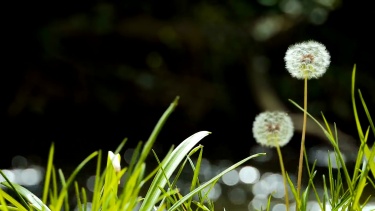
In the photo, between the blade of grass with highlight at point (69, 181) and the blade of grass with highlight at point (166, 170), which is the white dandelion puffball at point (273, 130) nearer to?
the blade of grass with highlight at point (166, 170)

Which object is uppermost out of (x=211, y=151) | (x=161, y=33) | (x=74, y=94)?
(x=161, y=33)

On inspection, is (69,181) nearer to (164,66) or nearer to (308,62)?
(308,62)

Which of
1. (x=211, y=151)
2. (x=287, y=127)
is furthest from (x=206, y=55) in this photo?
(x=287, y=127)

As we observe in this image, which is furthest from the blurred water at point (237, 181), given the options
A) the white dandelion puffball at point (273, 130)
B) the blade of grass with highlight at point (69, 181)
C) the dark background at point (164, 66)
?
the blade of grass with highlight at point (69, 181)

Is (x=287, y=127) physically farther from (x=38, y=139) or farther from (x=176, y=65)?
(x=176, y=65)

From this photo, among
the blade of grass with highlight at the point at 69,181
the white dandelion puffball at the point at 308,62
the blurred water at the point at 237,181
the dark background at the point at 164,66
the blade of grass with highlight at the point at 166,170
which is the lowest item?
the blurred water at the point at 237,181

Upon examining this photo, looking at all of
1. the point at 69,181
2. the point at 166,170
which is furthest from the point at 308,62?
the point at 69,181
